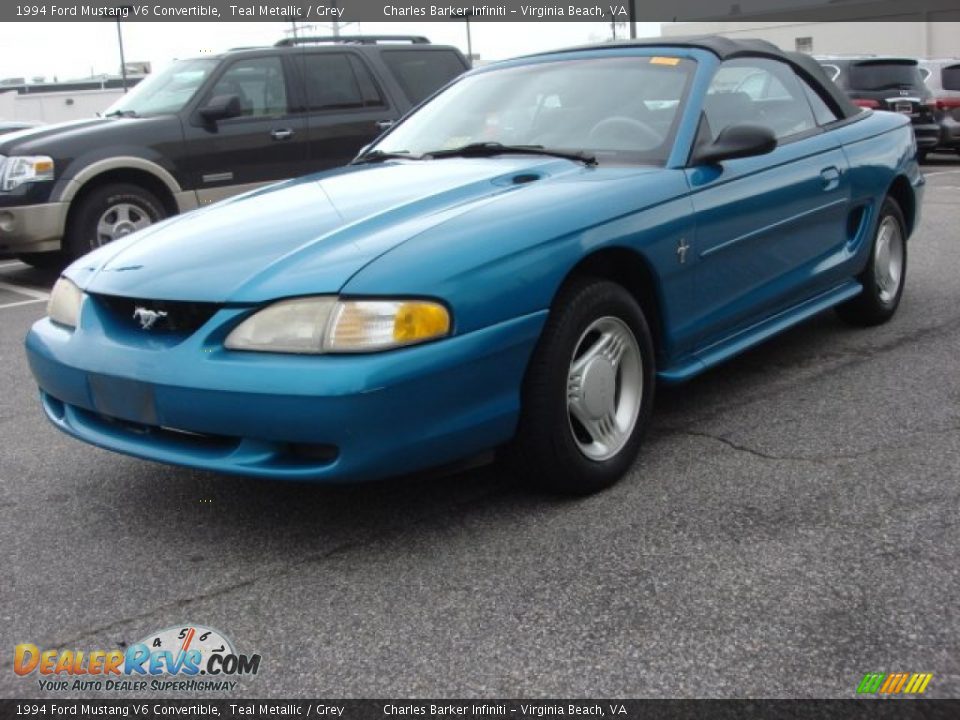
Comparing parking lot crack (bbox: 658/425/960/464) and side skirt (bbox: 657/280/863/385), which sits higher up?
side skirt (bbox: 657/280/863/385)

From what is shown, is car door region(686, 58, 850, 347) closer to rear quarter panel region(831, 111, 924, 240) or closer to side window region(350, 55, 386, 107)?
rear quarter panel region(831, 111, 924, 240)

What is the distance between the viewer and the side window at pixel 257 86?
29.6 ft

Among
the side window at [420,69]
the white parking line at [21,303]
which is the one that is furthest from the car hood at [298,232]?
the side window at [420,69]

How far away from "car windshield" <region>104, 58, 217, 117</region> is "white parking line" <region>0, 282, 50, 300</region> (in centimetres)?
157

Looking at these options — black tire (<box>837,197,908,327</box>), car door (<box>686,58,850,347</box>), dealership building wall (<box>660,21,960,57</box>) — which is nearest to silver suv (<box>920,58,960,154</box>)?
black tire (<box>837,197,908,327</box>)

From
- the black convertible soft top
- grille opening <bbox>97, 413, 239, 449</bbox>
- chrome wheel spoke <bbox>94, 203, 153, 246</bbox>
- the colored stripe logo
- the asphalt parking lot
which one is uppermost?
the black convertible soft top

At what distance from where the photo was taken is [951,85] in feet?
55.6

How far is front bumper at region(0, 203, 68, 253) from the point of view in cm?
806

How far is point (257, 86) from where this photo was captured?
9.12 meters

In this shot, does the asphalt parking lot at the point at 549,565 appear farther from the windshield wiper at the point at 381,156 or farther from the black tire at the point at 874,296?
the windshield wiper at the point at 381,156

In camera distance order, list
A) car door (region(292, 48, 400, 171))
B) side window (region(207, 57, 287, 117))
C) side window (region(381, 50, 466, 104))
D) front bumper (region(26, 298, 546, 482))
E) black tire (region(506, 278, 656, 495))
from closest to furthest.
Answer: front bumper (region(26, 298, 546, 482)), black tire (region(506, 278, 656, 495)), side window (region(207, 57, 287, 117)), car door (region(292, 48, 400, 171)), side window (region(381, 50, 466, 104))

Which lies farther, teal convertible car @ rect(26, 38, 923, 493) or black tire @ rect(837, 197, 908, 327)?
black tire @ rect(837, 197, 908, 327)

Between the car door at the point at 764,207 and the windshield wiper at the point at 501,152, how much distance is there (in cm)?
40

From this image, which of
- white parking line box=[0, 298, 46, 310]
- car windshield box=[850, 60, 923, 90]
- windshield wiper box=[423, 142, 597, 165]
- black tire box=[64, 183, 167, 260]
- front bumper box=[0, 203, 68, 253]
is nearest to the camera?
windshield wiper box=[423, 142, 597, 165]
